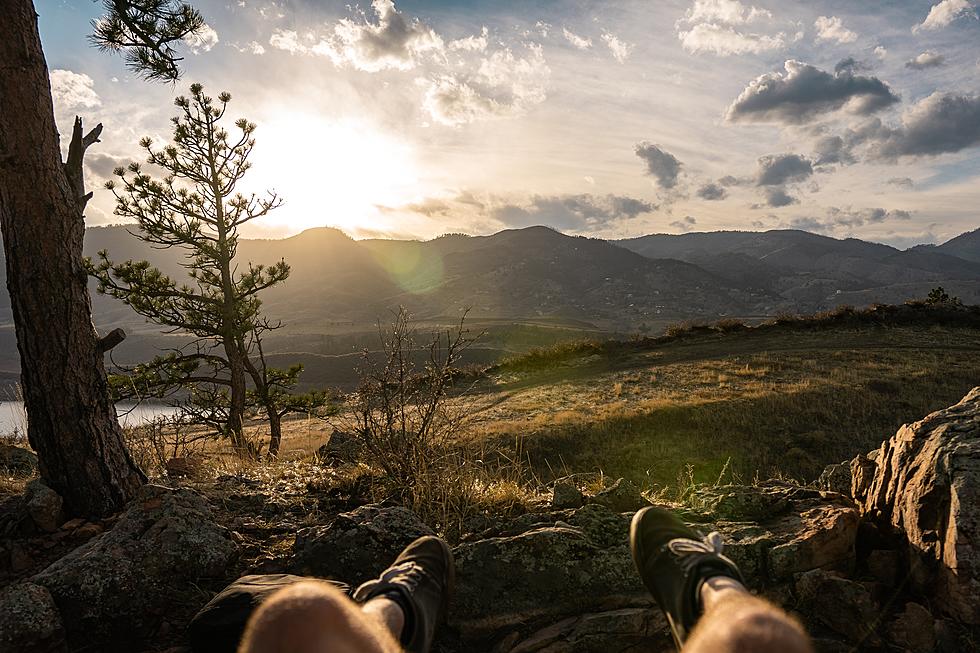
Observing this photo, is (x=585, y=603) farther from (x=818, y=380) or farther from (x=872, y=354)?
(x=872, y=354)

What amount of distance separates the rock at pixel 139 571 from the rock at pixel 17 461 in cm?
402

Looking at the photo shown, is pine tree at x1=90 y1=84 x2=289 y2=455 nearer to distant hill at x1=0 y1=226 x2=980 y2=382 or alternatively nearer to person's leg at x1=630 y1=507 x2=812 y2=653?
person's leg at x1=630 y1=507 x2=812 y2=653

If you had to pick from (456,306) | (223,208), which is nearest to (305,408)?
(223,208)

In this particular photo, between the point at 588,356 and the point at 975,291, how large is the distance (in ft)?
527

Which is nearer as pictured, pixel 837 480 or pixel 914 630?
pixel 914 630

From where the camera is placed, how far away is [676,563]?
223cm

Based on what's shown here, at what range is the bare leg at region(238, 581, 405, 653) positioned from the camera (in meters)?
1.17

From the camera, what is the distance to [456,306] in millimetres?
145500

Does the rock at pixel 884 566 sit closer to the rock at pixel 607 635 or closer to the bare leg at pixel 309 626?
the rock at pixel 607 635

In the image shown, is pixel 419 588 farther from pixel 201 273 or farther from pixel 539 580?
pixel 201 273

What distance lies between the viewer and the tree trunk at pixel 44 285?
3768mm

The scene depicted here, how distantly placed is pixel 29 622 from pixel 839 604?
3.67 metres

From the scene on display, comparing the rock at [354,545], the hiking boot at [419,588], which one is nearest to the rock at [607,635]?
the hiking boot at [419,588]

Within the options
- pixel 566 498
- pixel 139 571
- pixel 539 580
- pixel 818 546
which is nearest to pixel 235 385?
pixel 139 571
